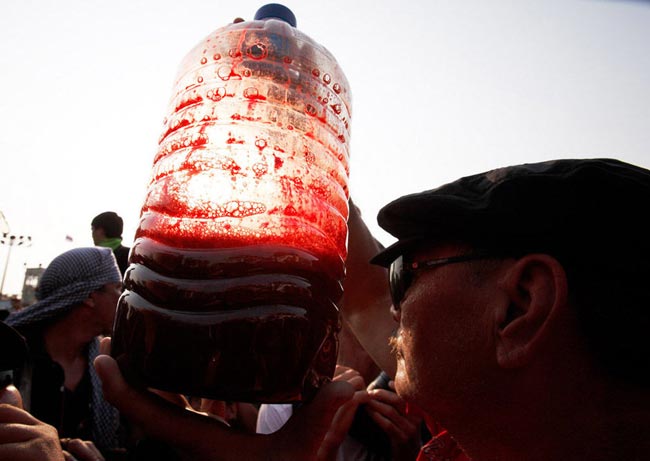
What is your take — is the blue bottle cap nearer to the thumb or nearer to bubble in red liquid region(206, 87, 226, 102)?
bubble in red liquid region(206, 87, 226, 102)

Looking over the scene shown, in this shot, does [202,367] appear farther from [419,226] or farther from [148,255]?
[419,226]

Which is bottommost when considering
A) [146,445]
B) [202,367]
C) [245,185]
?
[146,445]

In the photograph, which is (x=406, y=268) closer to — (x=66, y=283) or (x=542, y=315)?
(x=542, y=315)

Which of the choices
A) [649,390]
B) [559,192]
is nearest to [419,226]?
[559,192]

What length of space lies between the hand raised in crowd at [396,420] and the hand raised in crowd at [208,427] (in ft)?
4.00

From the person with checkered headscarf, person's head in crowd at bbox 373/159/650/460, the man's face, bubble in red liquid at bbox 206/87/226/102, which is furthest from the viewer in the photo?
the person with checkered headscarf

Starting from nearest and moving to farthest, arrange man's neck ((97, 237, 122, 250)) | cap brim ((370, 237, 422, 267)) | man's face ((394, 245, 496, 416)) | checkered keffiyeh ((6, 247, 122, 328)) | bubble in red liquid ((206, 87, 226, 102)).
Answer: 1. man's face ((394, 245, 496, 416))
2. cap brim ((370, 237, 422, 267))
3. bubble in red liquid ((206, 87, 226, 102))
4. checkered keffiyeh ((6, 247, 122, 328))
5. man's neck ((97, 237, 122, 250))

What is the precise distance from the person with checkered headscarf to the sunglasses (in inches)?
115

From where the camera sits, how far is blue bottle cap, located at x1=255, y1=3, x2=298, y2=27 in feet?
5.16

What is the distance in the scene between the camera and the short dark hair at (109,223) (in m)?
5.21

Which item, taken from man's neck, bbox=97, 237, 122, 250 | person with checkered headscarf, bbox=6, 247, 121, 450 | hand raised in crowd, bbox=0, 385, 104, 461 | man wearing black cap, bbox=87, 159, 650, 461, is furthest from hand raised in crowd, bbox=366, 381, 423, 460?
man's neck, bbox=97, 237, 122, 250

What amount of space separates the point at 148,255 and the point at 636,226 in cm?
134

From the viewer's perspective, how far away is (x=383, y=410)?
101 inches

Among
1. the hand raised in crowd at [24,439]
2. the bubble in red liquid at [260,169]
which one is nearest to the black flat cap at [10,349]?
the hand raised in crowd at [24,439]
